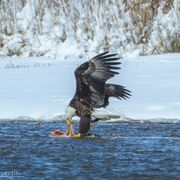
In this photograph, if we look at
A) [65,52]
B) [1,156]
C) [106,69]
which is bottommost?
[65,52]

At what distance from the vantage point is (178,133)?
12320 mm

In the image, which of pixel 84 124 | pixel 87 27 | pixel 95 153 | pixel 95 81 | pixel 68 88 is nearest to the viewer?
pixel 95 153

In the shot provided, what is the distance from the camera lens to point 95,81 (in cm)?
1179

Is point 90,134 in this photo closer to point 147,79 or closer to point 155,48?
point 147,79

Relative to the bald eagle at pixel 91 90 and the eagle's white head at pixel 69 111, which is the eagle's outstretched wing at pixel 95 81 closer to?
the bald eagle at pixel 91 90

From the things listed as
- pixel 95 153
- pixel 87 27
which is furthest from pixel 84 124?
pixel 87 27

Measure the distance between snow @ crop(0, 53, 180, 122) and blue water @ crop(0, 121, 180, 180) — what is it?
568 mm

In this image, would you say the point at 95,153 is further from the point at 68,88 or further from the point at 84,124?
the point at 68,88

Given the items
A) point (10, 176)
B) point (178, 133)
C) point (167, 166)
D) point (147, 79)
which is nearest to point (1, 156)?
point (10, 176)

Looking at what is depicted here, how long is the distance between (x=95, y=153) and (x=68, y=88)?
6.98 metres

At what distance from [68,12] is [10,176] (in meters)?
17.3

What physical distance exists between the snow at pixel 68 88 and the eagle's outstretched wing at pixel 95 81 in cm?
202

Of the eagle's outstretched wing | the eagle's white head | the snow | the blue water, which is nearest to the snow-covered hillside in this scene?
the snow

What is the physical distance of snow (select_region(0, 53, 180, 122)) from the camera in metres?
14.3
